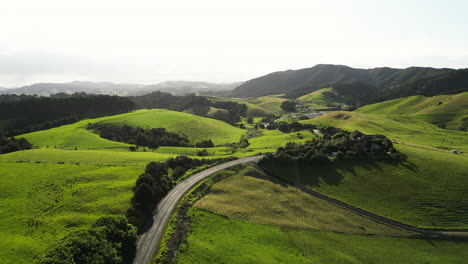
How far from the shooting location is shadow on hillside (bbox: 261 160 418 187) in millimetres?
67312

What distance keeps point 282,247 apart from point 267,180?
79.4 ft

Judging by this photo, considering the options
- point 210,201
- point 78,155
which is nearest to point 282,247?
point 210,201

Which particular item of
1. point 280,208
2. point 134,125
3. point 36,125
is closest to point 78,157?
point 280,208

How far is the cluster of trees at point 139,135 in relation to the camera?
113625 millimetres

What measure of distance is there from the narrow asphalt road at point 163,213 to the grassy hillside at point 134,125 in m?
52.8

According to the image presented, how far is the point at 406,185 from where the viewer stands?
63.3 metres

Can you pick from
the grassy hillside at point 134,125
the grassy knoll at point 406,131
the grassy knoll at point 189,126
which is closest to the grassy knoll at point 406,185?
the grassy knoll at point 406,131

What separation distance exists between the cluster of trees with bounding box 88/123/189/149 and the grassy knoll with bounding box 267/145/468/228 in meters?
63.1

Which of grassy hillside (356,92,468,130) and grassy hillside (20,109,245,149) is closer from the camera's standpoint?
grassy hillside (20,109,245,149)

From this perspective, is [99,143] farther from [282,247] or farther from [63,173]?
[282,247]

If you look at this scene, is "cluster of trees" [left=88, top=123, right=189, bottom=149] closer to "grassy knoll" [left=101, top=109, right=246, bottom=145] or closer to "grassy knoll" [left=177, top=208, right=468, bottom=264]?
"grassy knoll" [left=101, top=109, right=246, bottom=145]

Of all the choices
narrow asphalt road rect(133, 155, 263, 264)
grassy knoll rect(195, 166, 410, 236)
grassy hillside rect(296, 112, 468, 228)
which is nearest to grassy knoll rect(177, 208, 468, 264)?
grassy knoll rect(195, 166, 410, 236)

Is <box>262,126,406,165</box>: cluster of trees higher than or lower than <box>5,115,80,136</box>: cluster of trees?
lower

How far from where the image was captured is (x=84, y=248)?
1257 inches
